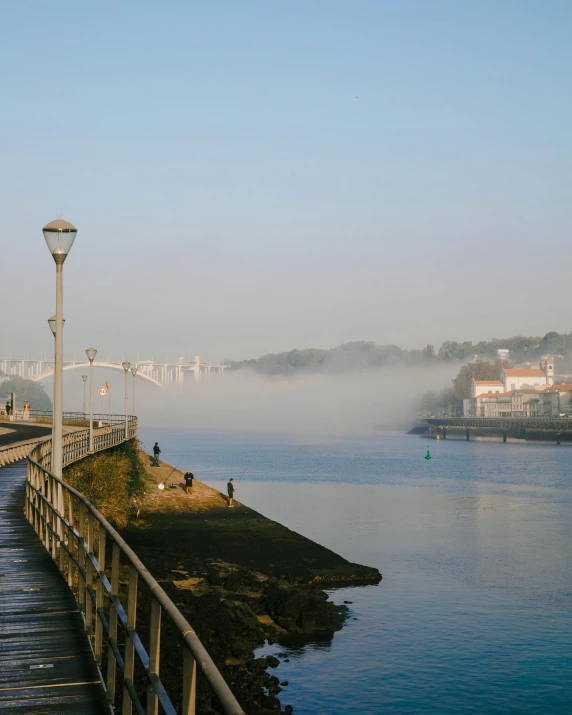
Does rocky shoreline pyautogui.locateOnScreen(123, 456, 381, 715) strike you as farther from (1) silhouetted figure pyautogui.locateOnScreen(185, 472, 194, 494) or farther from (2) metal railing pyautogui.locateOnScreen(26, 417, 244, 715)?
(1) silhouetted figure pyautogui.locateOnScreen(185, 472, 194, 494)

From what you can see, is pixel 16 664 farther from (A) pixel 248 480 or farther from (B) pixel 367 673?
(A) pixel 248 480

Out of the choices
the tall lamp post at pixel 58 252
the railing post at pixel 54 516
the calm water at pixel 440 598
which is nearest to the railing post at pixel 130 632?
the railing post at pixel 54 516

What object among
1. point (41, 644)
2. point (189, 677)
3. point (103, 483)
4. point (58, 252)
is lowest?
point (103, 483)

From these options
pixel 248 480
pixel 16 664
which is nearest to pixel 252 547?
pixel 16 664

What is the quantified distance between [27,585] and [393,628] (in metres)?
16.9

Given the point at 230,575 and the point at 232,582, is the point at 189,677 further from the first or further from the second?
the point at 230,575

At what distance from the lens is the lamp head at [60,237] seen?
15906 millimetres

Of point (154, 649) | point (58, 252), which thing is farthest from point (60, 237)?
point (154, 649)

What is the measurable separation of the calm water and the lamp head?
36.5 ft

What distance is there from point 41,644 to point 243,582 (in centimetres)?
2104

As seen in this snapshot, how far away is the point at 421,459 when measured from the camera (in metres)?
127

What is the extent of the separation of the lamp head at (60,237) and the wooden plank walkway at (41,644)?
5255 mm

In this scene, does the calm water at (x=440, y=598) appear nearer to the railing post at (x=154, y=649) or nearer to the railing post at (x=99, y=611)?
the railing post at (x=99, y=611)

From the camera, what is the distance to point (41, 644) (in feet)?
29.1
